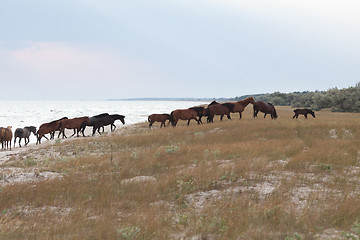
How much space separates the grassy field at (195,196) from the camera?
15.0ft

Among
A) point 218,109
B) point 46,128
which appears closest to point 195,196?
point 218,109

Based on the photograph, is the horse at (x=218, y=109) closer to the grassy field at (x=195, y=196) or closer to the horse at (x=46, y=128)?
the grassy field at (x=195, y=196)

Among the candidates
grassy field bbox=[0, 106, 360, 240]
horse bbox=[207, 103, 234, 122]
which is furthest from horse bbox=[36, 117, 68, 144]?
horse bbox=[207, 103, 234, 122]

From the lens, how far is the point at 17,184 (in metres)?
7.35

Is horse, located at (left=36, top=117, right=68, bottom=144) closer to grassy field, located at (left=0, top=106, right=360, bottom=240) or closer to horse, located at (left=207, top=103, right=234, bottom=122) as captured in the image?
grassy field, located at (left=0, top=106, right=360, bottom=240)

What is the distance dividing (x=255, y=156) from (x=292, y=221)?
5.18 metres

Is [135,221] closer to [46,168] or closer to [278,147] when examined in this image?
[46,168]

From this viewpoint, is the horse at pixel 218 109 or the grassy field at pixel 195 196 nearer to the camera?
the grassy field at pixel 195 196

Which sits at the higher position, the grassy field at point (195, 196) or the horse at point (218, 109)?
the horse at point (218, 109)

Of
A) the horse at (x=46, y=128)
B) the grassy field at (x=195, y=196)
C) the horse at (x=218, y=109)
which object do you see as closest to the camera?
the grassy field at (x=195, y=196)

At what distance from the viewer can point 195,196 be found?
6.43 meters

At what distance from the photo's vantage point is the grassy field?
15.0ft

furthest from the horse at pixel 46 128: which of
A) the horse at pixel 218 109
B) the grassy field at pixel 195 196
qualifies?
the horse at pixel 218 109

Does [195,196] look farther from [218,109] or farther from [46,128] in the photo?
[46,128]
